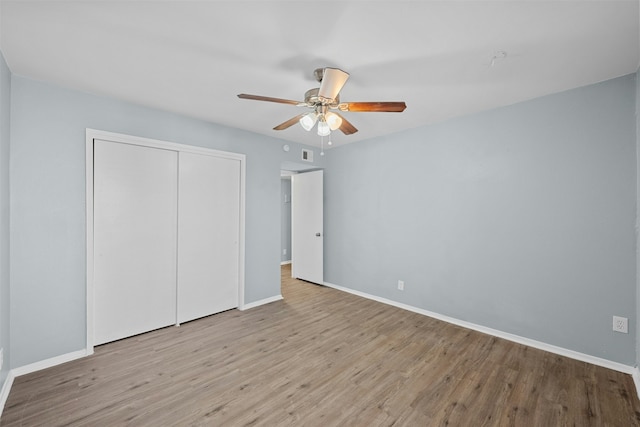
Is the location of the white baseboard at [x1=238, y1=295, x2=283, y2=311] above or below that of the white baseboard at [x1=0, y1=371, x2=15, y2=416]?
above

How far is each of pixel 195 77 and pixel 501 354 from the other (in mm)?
3762

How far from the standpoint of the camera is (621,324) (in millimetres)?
2270

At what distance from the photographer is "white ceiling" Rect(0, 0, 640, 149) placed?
1519 millimetres

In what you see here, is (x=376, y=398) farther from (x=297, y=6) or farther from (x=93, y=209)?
(x=93, y=209)

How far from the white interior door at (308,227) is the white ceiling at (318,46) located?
2388 mm

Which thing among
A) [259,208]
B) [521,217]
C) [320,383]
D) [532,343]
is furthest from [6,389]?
[521,217]

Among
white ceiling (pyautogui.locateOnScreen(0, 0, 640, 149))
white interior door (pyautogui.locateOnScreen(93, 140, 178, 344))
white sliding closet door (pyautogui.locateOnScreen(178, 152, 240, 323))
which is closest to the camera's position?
white ceiling (pyautogui.locateOnScreen(0, 0, 640, 149))

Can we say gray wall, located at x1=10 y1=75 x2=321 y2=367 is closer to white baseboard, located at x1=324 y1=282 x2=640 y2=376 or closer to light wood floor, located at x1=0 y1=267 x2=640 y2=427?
light wood floor, located at x1=0 y1=267 x2=640 y2=427

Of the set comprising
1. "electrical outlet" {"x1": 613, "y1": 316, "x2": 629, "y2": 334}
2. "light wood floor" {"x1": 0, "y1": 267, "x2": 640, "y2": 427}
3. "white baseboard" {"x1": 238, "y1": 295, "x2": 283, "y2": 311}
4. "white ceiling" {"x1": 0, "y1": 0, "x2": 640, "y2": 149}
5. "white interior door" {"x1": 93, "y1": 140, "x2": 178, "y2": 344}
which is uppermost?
"white ceiling" {"x1": 0, "y1": 0, "x2": 640, "y2": 149}

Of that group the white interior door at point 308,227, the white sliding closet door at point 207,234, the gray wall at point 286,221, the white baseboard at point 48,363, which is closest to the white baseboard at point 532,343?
the white interior door at point 308,227

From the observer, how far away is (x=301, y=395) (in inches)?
78.2

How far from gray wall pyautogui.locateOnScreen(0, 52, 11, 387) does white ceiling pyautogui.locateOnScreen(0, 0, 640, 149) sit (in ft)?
0.67

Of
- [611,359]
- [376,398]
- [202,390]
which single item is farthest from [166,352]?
[611,359]

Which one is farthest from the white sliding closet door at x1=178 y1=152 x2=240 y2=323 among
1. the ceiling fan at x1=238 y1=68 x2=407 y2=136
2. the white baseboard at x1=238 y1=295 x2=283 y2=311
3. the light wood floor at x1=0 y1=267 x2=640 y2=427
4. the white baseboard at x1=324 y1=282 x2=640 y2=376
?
the white baseboard at x1=324 y1=282 x2=640 y2=376
